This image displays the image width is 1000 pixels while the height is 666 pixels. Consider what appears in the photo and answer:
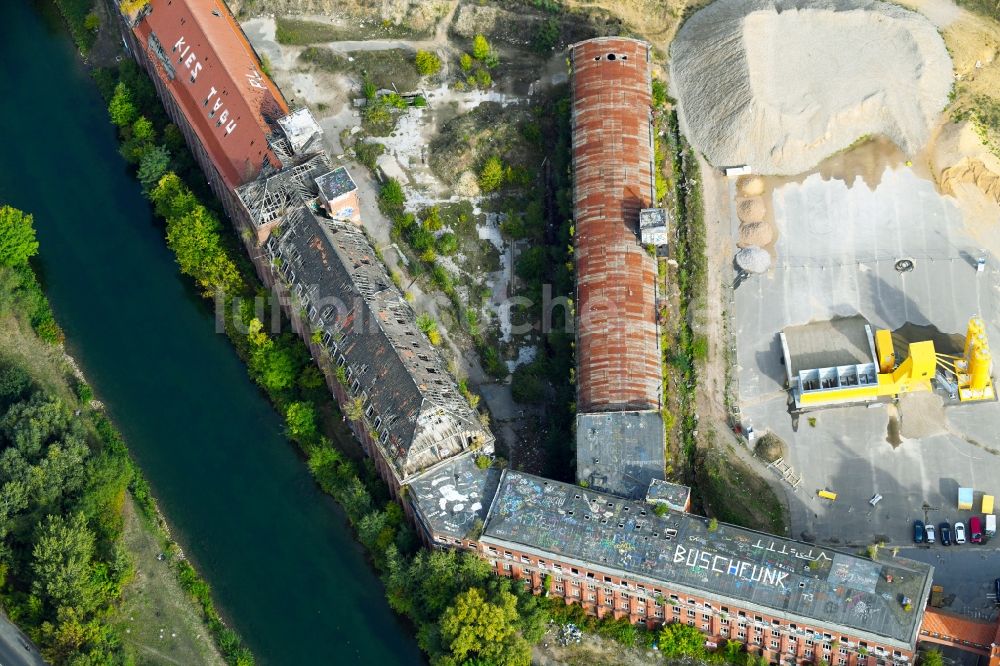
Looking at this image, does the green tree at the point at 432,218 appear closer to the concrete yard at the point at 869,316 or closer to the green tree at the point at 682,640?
the concrete yard at the point at 869,316

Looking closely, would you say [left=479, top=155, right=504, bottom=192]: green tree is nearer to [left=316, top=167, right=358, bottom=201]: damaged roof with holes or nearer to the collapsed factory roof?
[left=316, top=167, right=358, bottom=201]: damaged roof with holes

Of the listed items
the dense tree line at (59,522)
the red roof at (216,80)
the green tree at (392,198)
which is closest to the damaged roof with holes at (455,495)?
the dense tree line at (59,522)

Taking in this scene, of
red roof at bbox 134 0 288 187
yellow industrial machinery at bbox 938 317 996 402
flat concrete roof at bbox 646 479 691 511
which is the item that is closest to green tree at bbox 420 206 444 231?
red roof at bbox 134 0 288 187

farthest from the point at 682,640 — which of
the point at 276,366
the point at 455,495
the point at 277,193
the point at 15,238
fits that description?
the point at 15,238

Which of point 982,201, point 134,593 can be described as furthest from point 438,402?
point 982,201

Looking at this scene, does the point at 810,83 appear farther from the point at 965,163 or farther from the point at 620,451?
the point at 620,451
